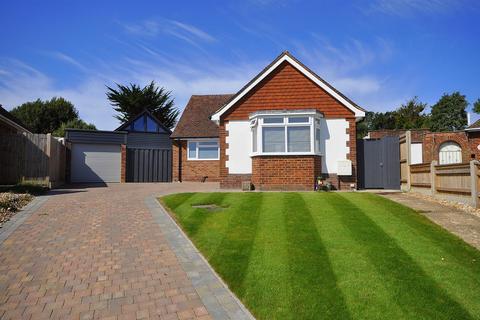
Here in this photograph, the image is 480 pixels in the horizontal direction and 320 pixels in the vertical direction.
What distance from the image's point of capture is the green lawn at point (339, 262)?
4035 millimetres

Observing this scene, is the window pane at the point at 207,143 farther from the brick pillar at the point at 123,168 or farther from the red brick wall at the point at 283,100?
the red brick wall at the point at 283,100

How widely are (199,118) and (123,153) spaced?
18.7ft

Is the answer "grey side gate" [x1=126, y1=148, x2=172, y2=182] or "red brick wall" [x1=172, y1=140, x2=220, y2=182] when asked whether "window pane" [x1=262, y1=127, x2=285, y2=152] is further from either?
"grey side gate" [x1=126, y1=148, x2=172, y2=182]

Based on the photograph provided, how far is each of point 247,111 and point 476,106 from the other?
176ft

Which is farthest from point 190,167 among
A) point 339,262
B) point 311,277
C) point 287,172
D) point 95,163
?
point 311,277

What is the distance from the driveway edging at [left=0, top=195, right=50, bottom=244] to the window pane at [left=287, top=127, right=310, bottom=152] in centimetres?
954

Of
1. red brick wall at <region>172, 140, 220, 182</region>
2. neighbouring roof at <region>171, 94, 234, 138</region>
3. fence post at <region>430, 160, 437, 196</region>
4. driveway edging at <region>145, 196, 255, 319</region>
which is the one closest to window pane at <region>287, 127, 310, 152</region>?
fence post at <region>430, 160, 437, 196</region>

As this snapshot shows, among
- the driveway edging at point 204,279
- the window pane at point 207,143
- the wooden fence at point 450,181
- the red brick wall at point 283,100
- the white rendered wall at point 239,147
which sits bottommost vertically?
the driveway edging at point 204,279

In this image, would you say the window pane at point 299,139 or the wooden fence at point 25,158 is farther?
the wooden fence at point 25,158

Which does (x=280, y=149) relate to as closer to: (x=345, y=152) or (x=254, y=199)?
(x=345, y=152)

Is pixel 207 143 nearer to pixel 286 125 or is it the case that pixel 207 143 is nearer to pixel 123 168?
pixel 123 168

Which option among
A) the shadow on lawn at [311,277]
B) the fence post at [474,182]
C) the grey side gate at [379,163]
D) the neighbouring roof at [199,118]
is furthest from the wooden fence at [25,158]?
the fence post at [474,182]

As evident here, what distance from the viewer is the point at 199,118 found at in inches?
938

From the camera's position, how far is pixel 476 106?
53.7 meters
